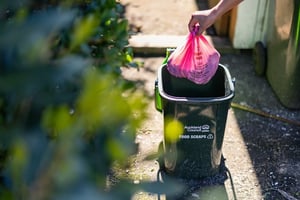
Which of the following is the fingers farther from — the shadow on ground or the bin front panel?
the shadow on ground

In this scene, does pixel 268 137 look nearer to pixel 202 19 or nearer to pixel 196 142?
pixel 196 142

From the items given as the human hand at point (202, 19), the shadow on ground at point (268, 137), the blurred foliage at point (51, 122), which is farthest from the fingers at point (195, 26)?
the blurred foliage at point (51, 122)

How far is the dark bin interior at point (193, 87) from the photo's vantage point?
303 centimetres

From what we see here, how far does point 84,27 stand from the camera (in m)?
0.74

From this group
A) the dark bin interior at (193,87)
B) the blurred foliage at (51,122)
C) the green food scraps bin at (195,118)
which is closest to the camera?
the blurred foliage at (51,122)

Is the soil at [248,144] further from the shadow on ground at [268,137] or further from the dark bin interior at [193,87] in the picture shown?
the dark bin interior at [193,87]

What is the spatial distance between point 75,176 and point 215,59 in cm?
232

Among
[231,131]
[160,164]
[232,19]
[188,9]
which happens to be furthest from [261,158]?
[188,9]

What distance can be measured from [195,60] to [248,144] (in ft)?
2.94

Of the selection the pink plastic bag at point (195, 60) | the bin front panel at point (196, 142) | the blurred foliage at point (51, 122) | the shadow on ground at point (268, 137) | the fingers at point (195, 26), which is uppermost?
the blurred foliage at point (51, 122)

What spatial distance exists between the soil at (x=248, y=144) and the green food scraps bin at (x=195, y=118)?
117mm

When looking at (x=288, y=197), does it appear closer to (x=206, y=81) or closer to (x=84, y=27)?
(x=206, y=81)

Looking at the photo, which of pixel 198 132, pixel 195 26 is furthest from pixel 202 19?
pixel 198 132

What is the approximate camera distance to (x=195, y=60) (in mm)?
2850
